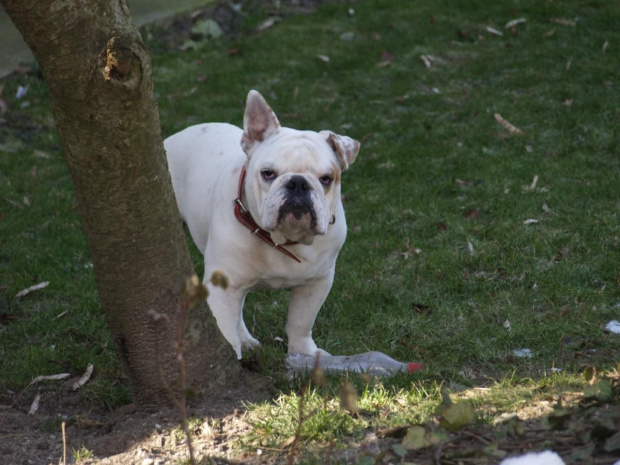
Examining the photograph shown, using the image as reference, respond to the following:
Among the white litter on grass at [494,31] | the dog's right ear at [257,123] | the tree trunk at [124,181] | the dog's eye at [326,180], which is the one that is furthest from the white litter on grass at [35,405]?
the white litter on grass at [494,31]

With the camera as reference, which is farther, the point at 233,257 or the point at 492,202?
the point at 492,202

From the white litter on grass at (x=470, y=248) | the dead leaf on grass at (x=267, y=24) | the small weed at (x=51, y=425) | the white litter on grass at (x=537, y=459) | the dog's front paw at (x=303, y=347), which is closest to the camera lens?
the white litter on grass at (x=537, y=459)

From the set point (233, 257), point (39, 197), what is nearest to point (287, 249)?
point (233, 257)

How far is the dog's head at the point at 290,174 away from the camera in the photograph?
3820 mm

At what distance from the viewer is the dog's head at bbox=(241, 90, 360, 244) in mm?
3820

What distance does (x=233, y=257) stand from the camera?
164 inches

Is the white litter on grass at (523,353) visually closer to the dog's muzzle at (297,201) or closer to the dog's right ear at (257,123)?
the dog's muzzle at (297,201)

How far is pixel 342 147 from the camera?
422cm

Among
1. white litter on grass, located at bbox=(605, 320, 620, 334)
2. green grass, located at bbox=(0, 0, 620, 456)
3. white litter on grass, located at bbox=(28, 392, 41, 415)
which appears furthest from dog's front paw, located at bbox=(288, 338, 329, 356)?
white litter on grass, located at bbox=(605, 320, 620, 334)

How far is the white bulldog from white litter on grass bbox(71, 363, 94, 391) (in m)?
0.74

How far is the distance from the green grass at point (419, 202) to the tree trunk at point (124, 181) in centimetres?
49

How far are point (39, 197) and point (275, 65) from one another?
13.1 ft

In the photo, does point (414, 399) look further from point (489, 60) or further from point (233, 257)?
point (489, 60)

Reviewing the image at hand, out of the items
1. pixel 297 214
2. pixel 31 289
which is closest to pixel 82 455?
pixel 297 214
